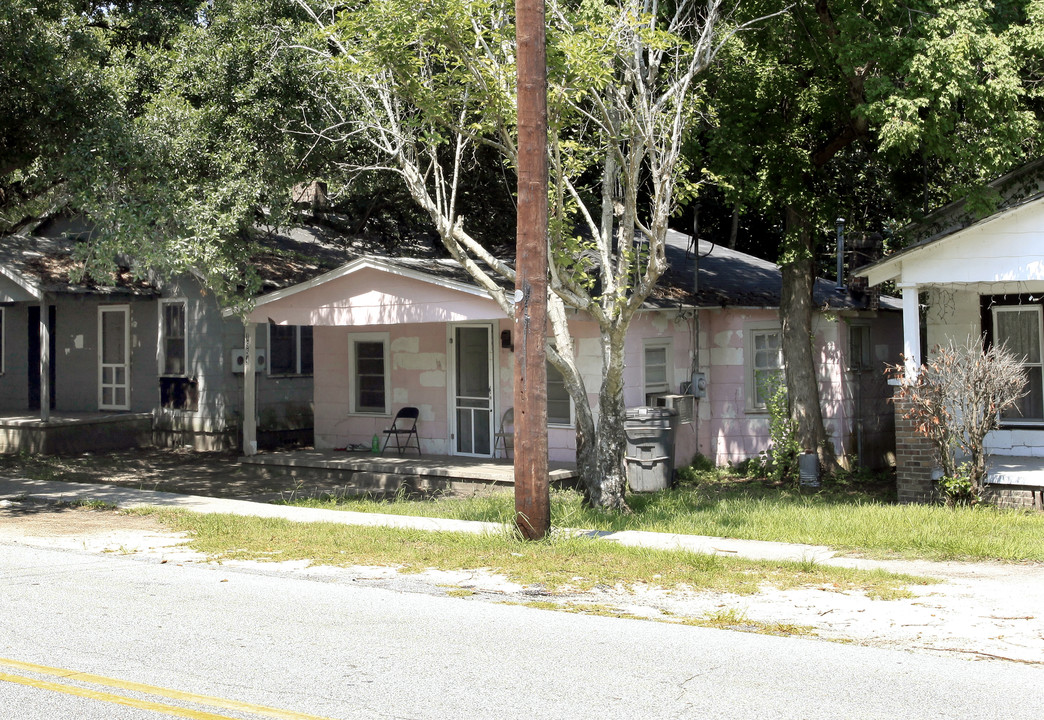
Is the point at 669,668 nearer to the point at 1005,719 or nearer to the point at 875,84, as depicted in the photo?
the point at 1005,719

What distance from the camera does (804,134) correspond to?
15.6 meters

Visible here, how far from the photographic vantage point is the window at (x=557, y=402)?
54.2 feet

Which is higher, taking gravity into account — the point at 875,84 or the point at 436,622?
the point at 875,84

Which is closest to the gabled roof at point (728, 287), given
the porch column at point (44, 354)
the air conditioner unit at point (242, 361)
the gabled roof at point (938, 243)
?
the gabled roof at point (938, 243)

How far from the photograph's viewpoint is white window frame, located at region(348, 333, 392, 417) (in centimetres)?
1856

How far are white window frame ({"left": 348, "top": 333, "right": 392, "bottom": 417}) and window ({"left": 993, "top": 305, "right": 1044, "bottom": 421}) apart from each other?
10002 millimetres

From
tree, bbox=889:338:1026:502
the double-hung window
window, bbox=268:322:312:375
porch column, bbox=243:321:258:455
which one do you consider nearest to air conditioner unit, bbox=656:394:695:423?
tree, bbox=889:338:1026:502

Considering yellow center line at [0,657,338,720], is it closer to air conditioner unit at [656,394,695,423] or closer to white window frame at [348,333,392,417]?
air conditioner unit at [656,394,695,423]

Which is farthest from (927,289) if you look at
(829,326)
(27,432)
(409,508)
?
(27,432)

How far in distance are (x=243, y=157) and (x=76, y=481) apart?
6040 mm

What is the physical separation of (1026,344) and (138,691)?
13571 millimetres

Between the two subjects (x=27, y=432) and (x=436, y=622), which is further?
(x=27, y=432)

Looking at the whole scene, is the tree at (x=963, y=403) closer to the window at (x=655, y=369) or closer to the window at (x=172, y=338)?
the window at (x=655, y=369)

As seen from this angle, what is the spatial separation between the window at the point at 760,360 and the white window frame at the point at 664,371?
1.58 m
